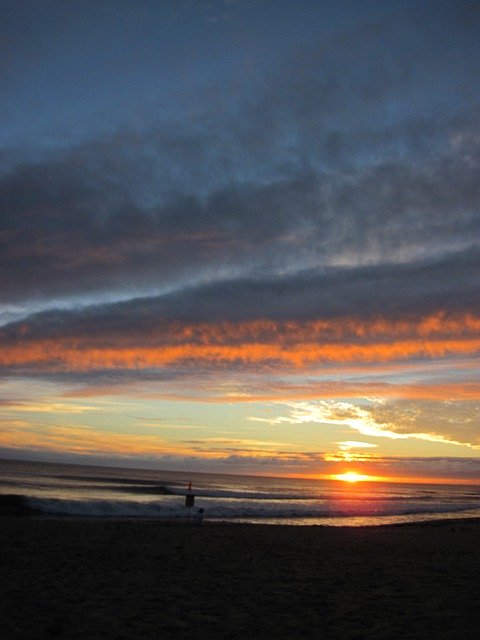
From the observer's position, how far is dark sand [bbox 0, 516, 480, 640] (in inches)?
317

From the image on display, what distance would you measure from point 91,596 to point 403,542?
511 inches

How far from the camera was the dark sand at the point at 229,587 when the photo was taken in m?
8.05

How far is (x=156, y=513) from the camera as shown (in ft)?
112

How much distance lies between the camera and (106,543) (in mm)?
16484

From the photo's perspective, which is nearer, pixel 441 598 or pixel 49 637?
pixel 49 637

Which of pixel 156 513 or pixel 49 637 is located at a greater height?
pixel 49 637

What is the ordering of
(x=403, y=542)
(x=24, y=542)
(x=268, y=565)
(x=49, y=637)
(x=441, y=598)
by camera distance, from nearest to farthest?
1. (x=49, y=637)
2. (x=441, y=598)
3. (x=268, y=565)
4. (x=24, y=542)
5. (x=403, y=542)

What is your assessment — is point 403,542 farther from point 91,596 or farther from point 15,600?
point 15,600

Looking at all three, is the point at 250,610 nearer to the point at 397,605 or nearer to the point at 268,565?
the point at 397,605

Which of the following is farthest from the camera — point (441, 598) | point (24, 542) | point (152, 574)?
point (24, 542)

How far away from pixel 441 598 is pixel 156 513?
26880mm

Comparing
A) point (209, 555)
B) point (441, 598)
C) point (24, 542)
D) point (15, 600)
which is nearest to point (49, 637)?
point (15, 600)

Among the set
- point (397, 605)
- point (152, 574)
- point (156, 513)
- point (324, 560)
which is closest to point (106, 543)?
point (152, 574)

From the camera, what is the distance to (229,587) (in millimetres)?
11078
